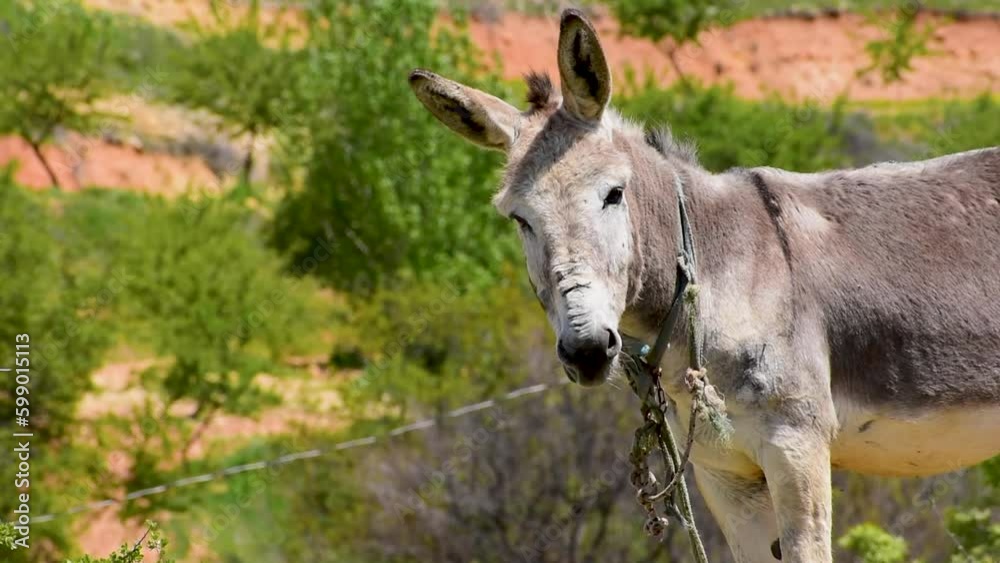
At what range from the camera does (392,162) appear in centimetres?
3578

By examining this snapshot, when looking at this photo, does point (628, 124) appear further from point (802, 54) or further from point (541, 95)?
point (802, 54)

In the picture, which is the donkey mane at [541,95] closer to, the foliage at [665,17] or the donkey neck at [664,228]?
the donkey neck at [664,228]

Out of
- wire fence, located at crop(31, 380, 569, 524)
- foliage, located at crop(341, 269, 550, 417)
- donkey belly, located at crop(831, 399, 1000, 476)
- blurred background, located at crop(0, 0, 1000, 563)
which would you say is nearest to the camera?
donkey belly, located at crop(831, 399, 1000, 476)

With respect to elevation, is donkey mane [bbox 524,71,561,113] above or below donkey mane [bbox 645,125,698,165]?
above

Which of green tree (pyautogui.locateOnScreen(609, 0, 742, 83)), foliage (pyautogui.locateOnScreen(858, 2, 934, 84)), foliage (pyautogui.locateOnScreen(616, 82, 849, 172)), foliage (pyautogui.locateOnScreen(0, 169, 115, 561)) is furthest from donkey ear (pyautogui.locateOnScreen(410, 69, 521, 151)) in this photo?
foliage (pyautogui.locateOnScreen(858, 2, 934, 84))

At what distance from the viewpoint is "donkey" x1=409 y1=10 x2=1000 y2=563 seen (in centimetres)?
500

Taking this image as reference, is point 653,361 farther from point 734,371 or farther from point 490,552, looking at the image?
point 490,552

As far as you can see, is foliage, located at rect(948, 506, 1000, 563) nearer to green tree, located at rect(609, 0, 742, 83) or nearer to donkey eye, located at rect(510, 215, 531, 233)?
donkey eye, located at rect(510, 215, 531, 233)

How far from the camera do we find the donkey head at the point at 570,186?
4.67 metres

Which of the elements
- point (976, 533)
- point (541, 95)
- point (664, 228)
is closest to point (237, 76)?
point (976, 533)

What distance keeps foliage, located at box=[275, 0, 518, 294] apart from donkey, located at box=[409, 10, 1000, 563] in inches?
1108

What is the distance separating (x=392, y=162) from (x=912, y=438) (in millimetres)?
30881

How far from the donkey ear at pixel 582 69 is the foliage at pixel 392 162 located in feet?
93.5

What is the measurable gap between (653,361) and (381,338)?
2047cm
